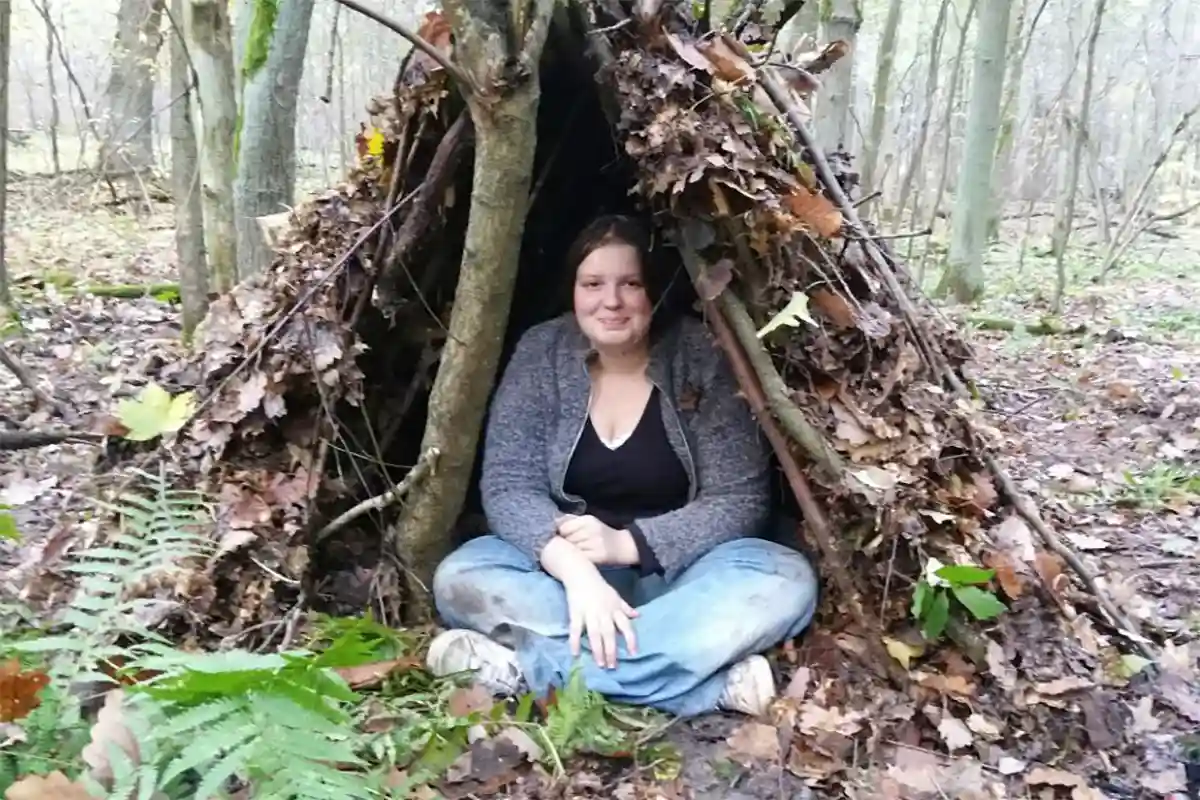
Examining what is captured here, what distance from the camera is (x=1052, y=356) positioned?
8023mm

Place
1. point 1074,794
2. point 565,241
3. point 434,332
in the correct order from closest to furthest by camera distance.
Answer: point 1074,794, point 434,332, point 565,241

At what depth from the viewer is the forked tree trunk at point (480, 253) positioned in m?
2.70

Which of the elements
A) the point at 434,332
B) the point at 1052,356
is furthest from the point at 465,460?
the point at 1052,356

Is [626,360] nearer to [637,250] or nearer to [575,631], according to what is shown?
[637,250]

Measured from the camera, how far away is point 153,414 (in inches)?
133

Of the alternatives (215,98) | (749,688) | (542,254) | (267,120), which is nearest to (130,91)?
(215,98)

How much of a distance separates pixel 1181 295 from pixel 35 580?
40.6ft

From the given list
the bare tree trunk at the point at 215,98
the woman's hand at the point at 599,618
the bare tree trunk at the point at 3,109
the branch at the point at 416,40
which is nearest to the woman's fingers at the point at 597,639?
the woman's hand at the point at 599,618

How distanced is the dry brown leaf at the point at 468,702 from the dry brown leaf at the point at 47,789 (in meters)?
1.13

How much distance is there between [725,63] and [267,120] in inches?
103

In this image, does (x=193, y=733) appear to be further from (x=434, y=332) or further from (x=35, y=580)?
(x=434, y=332)

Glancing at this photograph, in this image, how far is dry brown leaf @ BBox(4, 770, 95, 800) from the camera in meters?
1.98

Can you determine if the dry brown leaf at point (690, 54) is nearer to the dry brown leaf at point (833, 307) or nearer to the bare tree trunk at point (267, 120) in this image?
the dry brown leaf at point (833, 307)

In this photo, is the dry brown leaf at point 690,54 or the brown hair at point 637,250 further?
the brown hair at point 637,250
